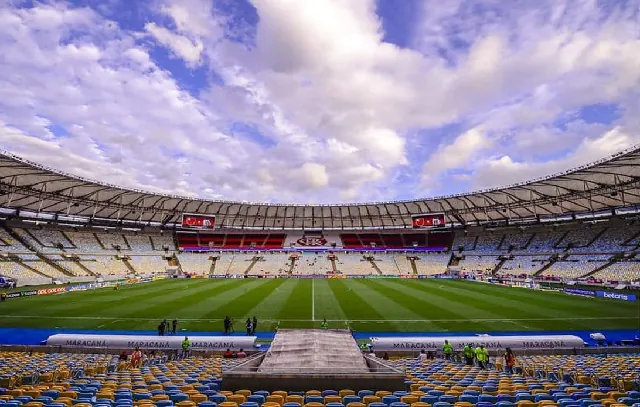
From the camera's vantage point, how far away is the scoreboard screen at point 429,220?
216 ft

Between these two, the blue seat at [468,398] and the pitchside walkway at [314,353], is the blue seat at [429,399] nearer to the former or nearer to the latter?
the blue seat at [468,398]

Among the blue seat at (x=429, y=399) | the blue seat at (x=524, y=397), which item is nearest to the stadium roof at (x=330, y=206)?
the blue seat at (x=524, y=397)

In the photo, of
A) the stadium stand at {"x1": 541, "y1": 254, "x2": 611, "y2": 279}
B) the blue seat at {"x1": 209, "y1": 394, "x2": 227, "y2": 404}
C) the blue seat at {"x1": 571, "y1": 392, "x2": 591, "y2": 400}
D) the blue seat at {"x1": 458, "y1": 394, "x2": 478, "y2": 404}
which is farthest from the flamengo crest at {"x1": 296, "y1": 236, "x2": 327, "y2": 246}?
the blue seat at {"x1": 458, "y1": 394, "x2": 478, "y2": 404}

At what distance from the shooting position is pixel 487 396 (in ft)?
23.2

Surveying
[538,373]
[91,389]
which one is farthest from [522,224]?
[91,389]

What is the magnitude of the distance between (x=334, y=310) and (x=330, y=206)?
4511 cm

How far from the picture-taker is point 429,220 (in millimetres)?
66812

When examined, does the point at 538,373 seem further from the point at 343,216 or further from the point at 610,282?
the point at 343,216

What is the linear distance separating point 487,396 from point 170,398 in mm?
6334

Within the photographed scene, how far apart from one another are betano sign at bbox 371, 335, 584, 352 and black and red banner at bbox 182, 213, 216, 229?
5575 cm

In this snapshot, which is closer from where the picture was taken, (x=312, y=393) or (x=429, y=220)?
(x=312, y=393)

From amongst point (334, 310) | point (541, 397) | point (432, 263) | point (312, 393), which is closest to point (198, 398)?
point (312, 393)

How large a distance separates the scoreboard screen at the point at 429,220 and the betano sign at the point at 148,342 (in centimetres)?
5321

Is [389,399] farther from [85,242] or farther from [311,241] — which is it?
[311,241]
